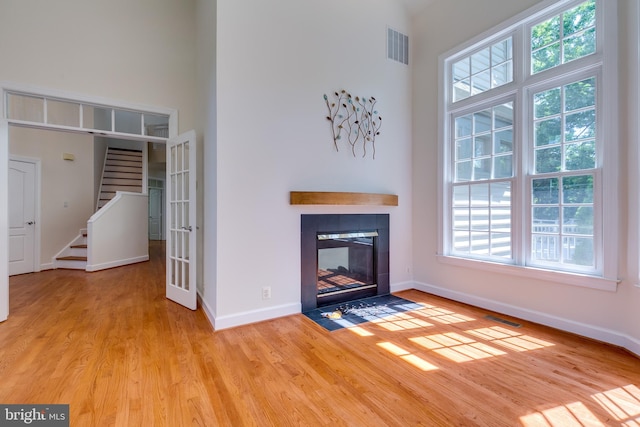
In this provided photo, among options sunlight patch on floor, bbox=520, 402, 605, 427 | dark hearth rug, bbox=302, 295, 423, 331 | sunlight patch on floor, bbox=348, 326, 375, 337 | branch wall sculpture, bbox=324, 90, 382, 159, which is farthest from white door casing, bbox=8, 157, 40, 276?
sunlight patch on floor, bbox=520, 402, 605, 427

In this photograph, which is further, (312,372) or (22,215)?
(22,215)

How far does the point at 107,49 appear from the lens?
11.5 ft

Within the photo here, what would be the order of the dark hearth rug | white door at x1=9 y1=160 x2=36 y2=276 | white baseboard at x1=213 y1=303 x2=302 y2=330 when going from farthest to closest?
white door at x1=9 y1=160 x2=36 y2=276
the dark hearth rug
white baseboard at x1=213 y1=303 x2=302 y2=330

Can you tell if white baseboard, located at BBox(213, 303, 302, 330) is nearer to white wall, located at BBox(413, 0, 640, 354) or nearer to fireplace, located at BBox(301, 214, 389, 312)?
fireplace, located at BBox(301, 214, 389, 312)

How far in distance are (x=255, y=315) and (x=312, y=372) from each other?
107cm

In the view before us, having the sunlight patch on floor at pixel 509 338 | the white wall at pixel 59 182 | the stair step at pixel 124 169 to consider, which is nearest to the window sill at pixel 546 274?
the sunlight patch on floor at pixel 509 338

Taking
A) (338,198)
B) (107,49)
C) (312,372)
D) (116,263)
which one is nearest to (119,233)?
(116,263)

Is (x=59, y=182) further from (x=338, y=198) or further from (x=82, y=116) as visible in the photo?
(x=338, y=198)

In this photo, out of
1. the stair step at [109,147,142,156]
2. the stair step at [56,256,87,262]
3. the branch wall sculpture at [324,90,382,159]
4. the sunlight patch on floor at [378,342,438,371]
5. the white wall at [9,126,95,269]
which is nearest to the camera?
the sunlight patch on floor at [378,342,438,371]

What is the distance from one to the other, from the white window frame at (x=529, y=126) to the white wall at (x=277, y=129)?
0.88 meters

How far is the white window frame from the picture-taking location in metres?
2.35

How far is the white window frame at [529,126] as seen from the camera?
7.71ft

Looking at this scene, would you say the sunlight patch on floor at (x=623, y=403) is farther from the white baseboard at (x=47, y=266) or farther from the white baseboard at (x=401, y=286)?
the white baseboard at (x=47, y=266)

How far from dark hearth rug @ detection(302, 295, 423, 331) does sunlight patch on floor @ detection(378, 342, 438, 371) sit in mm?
494
